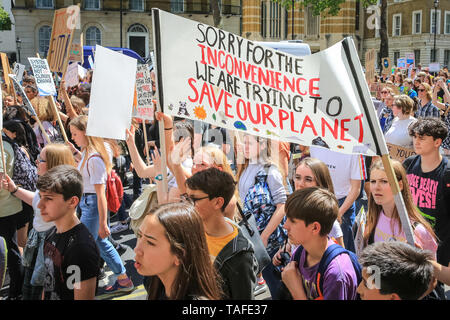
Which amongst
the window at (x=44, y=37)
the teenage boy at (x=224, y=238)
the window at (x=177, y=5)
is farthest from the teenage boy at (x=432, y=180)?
the window at (x=177, y=5)

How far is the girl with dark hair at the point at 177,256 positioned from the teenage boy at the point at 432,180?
222 cm

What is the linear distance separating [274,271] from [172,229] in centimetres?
131

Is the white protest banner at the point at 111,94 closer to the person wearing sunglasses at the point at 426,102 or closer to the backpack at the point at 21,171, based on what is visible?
the backpack at the point at 21,171

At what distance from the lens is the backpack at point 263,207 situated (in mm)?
3707

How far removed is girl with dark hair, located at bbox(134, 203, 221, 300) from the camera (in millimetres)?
2021

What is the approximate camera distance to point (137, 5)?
134ft

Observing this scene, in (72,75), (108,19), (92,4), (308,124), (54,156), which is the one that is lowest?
(54,156)

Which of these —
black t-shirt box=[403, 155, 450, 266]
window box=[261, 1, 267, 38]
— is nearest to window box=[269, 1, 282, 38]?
window box=[261, 1, 267, 38]

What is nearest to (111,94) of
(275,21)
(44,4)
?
(44,4)

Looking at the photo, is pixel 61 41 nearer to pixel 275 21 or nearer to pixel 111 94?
pixel 111 94

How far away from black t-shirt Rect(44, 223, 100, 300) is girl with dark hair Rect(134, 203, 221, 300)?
58cm

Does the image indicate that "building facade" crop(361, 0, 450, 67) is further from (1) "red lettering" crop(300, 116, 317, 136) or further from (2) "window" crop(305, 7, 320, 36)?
(1) "red lettering" crop(300, 116, 317, 136)

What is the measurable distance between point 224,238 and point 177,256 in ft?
1.97
